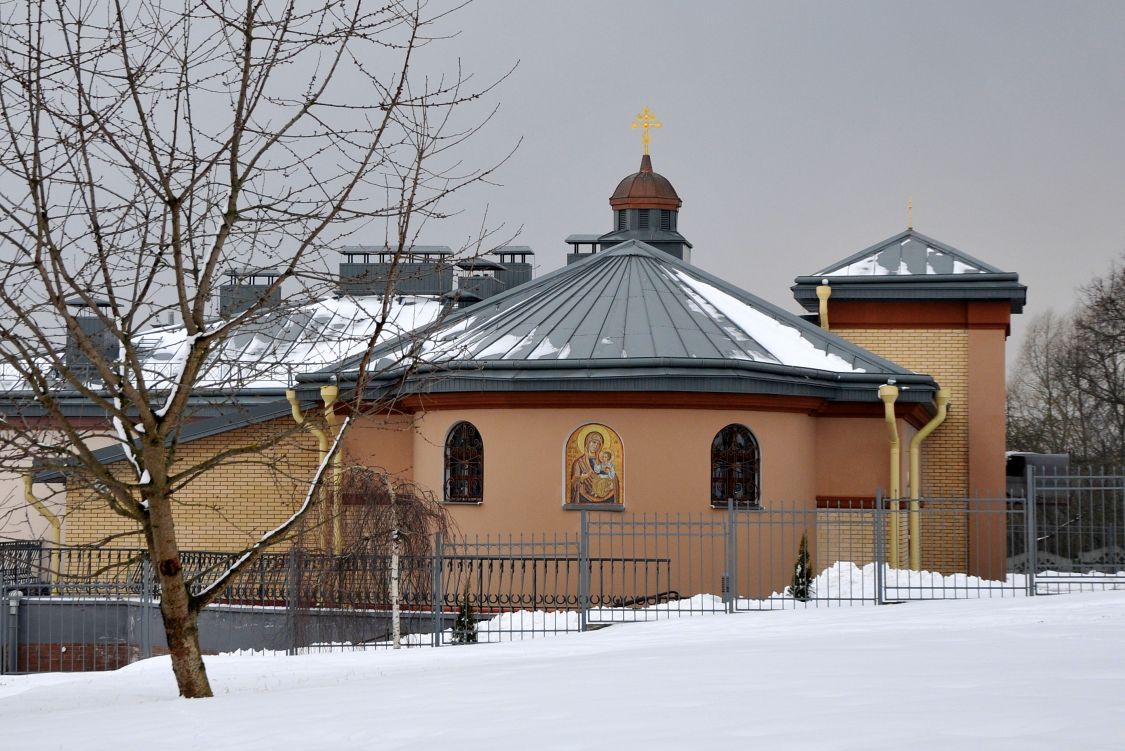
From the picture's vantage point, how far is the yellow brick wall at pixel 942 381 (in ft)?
78.6

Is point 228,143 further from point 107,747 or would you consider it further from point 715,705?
point 715,705

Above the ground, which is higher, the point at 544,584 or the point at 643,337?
the point at 643,337

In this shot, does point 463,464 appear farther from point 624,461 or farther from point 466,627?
point 466,627

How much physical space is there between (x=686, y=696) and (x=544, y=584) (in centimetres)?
855

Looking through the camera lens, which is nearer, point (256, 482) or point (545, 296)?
point (545, 296)

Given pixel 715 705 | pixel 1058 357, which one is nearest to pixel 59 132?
pixel 715 705

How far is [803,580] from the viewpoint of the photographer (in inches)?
660

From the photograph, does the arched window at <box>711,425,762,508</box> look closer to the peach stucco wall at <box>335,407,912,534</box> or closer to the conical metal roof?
the peach stucco wall at <box>335,407,912,534</box>

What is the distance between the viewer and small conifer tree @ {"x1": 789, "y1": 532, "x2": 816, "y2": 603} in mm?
16656

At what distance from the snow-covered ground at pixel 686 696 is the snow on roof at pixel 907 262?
11272mm

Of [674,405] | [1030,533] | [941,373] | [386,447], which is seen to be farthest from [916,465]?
[386,447]

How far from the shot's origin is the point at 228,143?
1001 centimetres

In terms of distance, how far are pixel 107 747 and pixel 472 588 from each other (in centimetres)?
1041

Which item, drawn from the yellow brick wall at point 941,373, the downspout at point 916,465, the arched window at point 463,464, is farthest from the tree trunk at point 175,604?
the yellow brick wall at point 941,373
